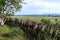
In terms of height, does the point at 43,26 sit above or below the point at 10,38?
above

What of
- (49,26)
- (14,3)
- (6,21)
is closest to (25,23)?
(49,26)

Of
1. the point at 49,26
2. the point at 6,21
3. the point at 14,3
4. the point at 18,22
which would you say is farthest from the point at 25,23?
the point at 14,3

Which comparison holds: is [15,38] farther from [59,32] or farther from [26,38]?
[59,32]

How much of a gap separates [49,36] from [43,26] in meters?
0.88

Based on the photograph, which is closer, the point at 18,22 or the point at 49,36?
→ the point at 49,36

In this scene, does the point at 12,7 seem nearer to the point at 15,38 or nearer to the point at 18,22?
Result: the point at 18,22

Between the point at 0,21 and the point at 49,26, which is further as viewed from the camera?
the point at 0,21

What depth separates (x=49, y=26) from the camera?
14992 millimetres

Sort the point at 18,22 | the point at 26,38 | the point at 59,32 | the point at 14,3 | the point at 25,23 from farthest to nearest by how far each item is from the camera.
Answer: the point at 14,3
the point at 18,22
the point at 25,23
the point at 26,38
the point at 59,32

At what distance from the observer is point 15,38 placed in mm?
16375

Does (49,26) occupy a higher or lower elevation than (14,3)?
higher

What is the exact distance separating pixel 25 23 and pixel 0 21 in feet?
19.1

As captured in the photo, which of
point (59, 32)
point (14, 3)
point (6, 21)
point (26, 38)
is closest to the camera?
point (59, 32)

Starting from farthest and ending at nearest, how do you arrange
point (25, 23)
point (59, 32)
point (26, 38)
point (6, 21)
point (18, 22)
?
point (6, 21), point (18, 22), point (25, 23), point (26, 38), point (59, 32)
